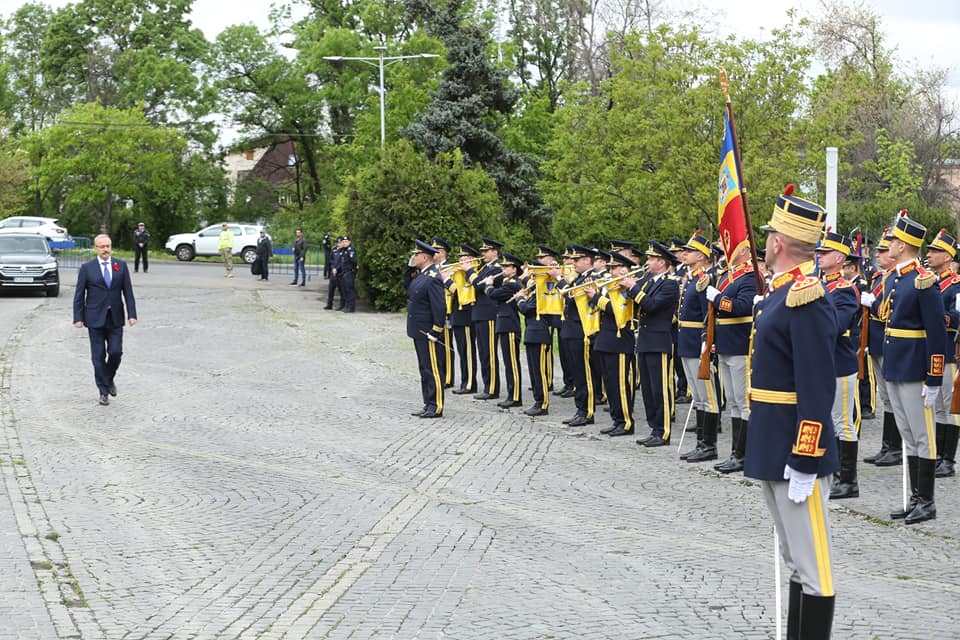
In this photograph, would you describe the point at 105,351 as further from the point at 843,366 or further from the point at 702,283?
the point at 843,366

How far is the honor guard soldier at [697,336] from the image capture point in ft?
39.9

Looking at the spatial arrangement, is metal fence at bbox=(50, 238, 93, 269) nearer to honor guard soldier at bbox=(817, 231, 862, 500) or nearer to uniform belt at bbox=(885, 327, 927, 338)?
honor guard soldier at bbox=(817, 231, 862, 500)

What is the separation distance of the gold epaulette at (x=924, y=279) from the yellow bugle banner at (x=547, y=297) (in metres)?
6.51

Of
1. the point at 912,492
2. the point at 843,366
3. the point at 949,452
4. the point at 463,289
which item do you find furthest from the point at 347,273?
the point at 912,492

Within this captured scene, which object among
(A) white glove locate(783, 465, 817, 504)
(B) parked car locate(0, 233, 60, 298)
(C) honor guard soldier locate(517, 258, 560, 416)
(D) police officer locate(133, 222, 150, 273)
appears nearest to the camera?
(A) white glove locate(783, 465, 817, 504)

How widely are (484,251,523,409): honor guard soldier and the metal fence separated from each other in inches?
1292

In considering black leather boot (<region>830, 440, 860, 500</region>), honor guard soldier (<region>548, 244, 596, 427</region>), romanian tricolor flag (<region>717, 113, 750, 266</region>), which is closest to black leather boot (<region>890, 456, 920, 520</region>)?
black leather boot (<region>830, 440, 860, 500</region>)

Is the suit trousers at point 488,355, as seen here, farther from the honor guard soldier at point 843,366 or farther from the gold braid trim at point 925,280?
the gold braid trim at point 925,280

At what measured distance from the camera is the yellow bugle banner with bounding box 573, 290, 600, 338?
1459cm

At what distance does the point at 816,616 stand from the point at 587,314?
9.08 m

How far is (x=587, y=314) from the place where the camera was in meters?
14.7

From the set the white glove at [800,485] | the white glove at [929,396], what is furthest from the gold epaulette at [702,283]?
the white glove at [800,485]

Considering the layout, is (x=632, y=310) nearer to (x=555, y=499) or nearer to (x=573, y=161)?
(x=555, y=499)

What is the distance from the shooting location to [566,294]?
1500 cm
